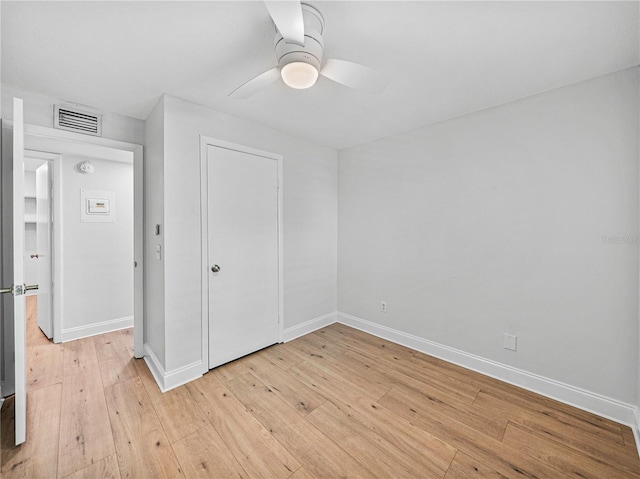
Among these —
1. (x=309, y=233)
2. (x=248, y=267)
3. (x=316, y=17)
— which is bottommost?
(x=248, y=267)

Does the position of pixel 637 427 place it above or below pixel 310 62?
below

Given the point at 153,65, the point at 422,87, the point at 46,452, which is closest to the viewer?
the point at 46,452

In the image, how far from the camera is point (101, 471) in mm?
1421

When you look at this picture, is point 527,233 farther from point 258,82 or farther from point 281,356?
point 281,356

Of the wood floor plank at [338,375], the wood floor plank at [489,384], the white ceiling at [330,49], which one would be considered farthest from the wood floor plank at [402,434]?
the white ceiling at [330,49]

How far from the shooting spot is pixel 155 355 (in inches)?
93.0

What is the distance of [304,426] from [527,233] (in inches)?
87.2

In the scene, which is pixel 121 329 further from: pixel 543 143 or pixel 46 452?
pixel 543 143

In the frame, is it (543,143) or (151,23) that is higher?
(151,23)

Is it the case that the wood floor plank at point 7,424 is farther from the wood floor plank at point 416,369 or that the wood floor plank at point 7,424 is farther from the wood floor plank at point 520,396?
the wood floor plank at point 520,396

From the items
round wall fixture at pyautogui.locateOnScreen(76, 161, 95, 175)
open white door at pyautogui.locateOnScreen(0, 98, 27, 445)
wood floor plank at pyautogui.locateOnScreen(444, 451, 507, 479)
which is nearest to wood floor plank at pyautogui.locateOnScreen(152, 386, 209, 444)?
open white door at pyautogui.locateOnScreen(0, 98, 27, 445)

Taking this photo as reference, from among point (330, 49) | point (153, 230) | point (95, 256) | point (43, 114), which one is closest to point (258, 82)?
point (330, 49)

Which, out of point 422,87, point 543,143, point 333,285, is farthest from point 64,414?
point 543,143

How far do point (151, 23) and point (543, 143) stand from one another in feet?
8.87
